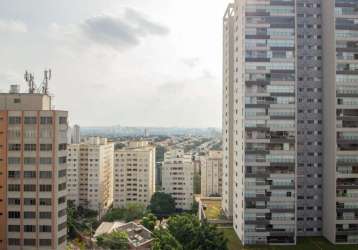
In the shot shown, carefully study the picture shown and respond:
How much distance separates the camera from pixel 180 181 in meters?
73.9

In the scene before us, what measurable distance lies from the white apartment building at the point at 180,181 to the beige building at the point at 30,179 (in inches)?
1775

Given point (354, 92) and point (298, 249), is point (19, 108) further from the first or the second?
point (354, 92)

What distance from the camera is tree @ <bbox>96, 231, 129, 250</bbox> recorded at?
40.5 m

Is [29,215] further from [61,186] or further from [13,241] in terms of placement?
[61,186]

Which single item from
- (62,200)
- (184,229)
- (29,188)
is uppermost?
(29,188)

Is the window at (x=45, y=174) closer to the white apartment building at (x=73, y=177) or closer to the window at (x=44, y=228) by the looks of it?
the window at (x=44, y=228)

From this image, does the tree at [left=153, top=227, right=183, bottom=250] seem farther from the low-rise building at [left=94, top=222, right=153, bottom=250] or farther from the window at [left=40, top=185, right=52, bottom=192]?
the window at [left=40, top=185, right=52, bottom=192]

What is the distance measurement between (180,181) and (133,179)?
364 inches

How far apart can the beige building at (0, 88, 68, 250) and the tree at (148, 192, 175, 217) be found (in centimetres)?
3701

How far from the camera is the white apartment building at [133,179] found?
73.8 m

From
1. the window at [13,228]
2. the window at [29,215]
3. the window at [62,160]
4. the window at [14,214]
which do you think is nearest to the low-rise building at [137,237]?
the window at [29,215]

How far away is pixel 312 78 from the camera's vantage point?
44.1m

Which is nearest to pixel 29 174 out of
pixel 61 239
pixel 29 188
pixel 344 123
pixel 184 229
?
pixel 29 188

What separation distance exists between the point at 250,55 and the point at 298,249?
20.8 m
